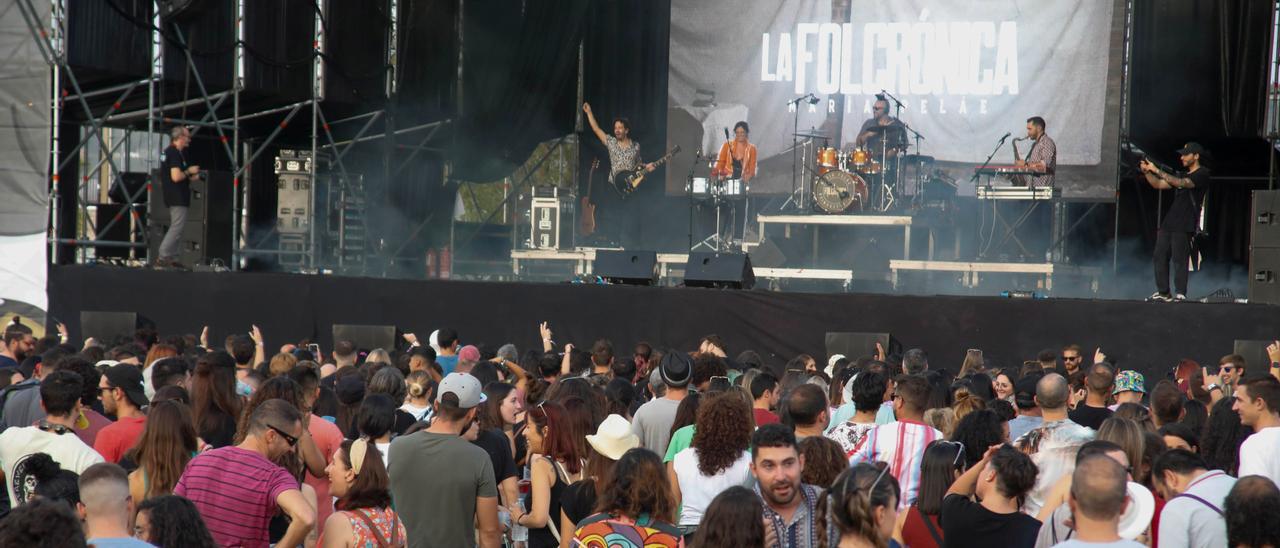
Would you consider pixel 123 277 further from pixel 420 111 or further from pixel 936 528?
pixel 936 528

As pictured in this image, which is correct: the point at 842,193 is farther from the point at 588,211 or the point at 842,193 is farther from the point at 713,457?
the point at 713,457

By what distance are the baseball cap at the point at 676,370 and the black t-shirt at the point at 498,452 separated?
963 millimetres

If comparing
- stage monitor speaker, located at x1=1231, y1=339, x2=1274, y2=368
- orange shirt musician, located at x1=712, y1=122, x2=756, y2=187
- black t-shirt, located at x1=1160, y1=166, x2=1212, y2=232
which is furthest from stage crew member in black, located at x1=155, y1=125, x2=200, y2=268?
stage monitor speaker, located at x1=1231, y1=339, x2=1274, y2=368

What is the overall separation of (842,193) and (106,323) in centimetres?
916

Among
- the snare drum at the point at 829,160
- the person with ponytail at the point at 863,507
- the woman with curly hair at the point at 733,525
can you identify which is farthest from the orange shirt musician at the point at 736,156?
the woman with curly hair at the point at 733,525

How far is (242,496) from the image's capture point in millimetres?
4719

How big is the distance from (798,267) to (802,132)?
90.2 inches

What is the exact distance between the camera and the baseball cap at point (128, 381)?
A: 5980 mm

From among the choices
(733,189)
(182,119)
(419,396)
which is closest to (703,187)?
(733,189)

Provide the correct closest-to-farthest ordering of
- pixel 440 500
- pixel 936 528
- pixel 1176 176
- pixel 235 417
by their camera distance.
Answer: pixel 936 528
pixel 440 500
pixel 235 417
pixel 1176 176

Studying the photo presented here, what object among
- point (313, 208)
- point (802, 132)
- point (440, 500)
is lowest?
point (440, 500)

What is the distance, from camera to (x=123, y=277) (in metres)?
15.4

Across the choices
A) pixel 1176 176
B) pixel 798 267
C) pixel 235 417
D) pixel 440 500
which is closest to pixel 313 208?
pixel 798 267

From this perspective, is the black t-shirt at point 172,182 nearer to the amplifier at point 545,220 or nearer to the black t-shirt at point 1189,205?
the amplifier at point 545,220
